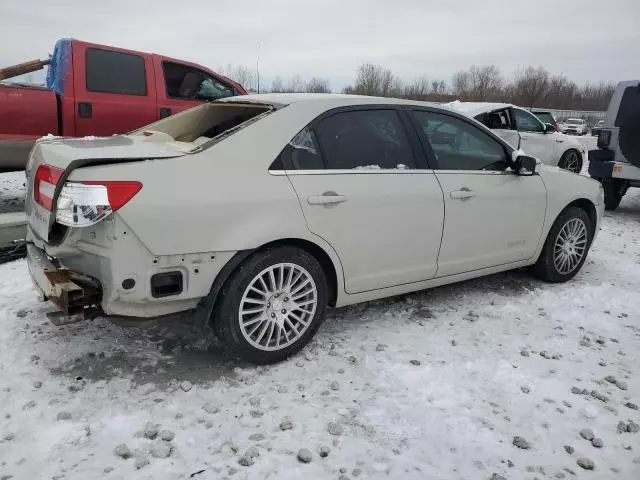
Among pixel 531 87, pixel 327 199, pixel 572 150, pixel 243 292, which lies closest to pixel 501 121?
pixel 572 150

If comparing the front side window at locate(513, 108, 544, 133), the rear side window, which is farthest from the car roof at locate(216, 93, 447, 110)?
the front side window at locate(513, 108, 544, 133)

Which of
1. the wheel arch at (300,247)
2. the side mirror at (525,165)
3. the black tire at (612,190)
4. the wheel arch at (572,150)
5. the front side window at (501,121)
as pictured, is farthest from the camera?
the wheel arch at (572,150)

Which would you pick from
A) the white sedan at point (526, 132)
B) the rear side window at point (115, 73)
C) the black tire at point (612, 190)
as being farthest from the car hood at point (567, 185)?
the white sedan at point (526, 132)

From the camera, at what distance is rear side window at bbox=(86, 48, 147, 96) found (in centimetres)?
629

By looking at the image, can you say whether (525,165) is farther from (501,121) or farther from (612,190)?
(501,121)

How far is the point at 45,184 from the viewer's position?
2.88m

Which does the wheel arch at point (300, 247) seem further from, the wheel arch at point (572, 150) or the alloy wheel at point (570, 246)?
the wheel arch at point (572, 150)

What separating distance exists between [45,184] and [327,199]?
1.58 m

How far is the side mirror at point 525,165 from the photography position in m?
4.17

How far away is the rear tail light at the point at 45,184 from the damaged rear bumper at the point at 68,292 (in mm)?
348

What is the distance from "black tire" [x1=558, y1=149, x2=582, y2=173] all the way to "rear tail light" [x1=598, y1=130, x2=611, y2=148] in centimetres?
342

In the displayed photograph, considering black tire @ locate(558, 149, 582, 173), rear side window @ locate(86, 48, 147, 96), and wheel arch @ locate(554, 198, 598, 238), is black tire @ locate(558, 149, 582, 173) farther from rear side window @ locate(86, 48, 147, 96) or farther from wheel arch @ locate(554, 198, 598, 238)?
rear side window @ locate(86, 48, 147, 96)

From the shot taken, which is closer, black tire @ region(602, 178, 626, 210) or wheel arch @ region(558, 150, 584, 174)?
black tire @ region(602, 178, 626, 210)

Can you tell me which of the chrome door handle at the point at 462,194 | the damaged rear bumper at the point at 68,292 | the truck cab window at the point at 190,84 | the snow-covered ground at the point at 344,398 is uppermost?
the truck cab window at the point at 190,84
